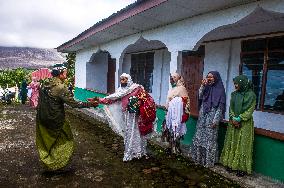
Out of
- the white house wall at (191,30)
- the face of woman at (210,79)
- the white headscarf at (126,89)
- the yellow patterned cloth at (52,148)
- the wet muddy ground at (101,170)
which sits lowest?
the wet muddy ground at (101,170)

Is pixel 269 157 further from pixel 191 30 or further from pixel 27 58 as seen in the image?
pixel 27 58

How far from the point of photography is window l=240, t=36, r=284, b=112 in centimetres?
747

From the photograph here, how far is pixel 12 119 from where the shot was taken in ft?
36.4

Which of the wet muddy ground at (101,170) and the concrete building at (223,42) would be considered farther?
the concrete building at (223,42)

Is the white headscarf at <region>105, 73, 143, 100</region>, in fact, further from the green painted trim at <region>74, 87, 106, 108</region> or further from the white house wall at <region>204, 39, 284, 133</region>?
the green painted trim at <region>74, 87, 106, 108</region>

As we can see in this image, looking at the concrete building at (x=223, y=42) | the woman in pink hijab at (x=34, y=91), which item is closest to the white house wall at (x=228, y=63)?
the concrete building at (x=223, y=42)

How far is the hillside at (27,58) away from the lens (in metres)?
43.8

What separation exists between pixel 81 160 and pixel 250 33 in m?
5.15

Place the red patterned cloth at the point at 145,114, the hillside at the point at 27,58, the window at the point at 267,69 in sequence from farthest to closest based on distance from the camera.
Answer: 1. the hillside at the point at 27,58
2. the window at the point at 267,69
3. the red patterned cloth at the point at 145,114

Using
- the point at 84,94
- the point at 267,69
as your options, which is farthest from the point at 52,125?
the point at 84,94

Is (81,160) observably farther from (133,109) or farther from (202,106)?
(202,106)

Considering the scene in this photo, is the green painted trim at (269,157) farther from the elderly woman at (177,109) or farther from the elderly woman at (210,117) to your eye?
the elderly woman at (177,109)

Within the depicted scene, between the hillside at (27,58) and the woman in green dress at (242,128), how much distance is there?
41.7 m

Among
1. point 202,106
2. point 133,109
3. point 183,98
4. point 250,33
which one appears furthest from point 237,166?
point 250,33
